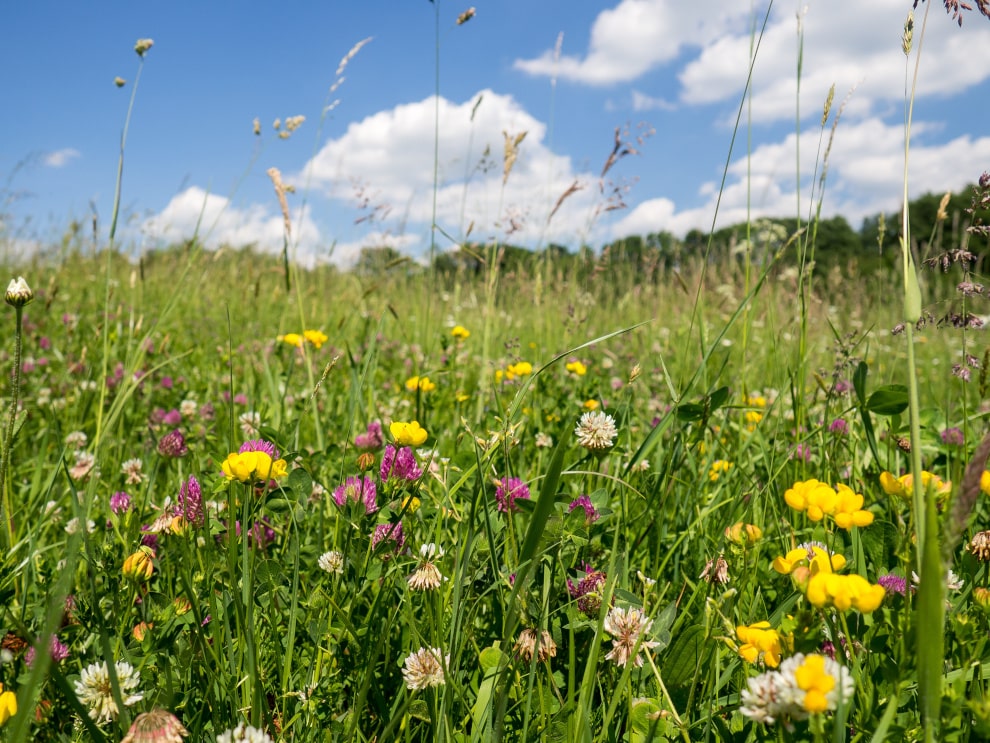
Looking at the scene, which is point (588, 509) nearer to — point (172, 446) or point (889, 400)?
point (889, 400)

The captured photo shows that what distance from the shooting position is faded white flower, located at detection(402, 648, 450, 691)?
752mm

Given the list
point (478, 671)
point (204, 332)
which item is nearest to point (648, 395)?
point (478, 671)

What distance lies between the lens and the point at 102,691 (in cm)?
80

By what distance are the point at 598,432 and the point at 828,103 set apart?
949 millimetres

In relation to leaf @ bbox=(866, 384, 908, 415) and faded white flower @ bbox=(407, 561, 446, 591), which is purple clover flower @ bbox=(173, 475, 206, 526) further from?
leaf @ bbox=(866, 384, 908, 415)

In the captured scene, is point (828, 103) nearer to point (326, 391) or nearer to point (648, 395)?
point (648, 395)

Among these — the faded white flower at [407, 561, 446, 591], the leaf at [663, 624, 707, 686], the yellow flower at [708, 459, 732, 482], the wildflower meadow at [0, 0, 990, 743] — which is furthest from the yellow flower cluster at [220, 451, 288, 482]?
the yellow flower at [708, 459, 732, 482]

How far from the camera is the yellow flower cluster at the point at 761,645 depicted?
0.63 metres

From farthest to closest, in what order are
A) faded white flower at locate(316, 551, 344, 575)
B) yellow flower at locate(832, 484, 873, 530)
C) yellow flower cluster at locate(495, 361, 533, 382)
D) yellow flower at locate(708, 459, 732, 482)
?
yellow flower cluster at locate(495, 361, 533, 382), yellow flower at locate(708, 459, 732, 482), faded white flower at locate(316, 551, 344, 575), yellow flower at locate(832, 484, 873, 530)

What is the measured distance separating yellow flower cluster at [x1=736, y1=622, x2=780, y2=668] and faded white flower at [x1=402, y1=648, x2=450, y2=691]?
0.33 m

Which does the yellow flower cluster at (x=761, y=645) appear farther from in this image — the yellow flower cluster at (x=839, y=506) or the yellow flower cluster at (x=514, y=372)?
the yellow flower cluster at (x=514, y=372)

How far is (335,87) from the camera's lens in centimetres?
201

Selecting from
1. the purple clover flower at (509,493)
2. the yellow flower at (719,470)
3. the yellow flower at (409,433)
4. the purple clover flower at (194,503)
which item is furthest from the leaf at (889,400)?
the purple clover flower at (194,503)

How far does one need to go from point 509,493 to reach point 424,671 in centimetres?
27
